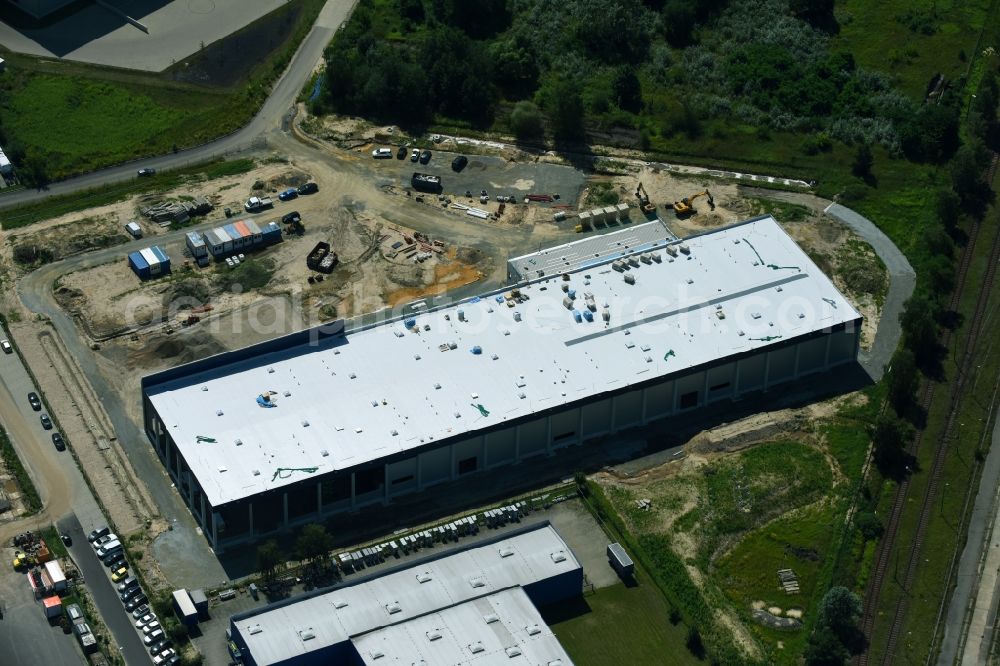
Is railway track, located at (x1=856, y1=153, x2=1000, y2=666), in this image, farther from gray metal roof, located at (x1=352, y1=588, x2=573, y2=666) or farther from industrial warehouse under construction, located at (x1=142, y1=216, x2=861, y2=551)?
gray metal roof, located at (x1=352, y1=588, x2=573, y2=666)

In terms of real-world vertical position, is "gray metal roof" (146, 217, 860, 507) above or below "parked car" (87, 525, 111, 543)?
above

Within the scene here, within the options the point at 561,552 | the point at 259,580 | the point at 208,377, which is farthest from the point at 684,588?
the point at 208,377

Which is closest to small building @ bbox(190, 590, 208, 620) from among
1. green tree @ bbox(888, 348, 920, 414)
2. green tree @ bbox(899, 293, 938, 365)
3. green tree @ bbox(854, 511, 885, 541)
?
green tree @ bbox(854, 511, 885, 541)

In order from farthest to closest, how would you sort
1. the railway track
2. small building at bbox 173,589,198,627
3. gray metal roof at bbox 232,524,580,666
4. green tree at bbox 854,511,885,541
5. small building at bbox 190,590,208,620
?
green tree at bbox 854,511,885,541 → the railway track → small building at bbox 190,590,208,620 → small building at bbox 173,589,198,627 → gray metal roof at bbox 232,524,580,666

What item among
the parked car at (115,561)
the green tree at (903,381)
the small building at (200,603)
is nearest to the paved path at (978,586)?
the green tree at (903,381)

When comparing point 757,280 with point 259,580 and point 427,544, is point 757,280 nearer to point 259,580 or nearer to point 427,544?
point 427,544

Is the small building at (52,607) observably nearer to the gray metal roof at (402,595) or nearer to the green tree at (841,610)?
the gray metal roof at (402,595)

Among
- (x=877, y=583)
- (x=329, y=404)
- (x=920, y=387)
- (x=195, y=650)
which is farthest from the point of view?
(x=920, y=387)
